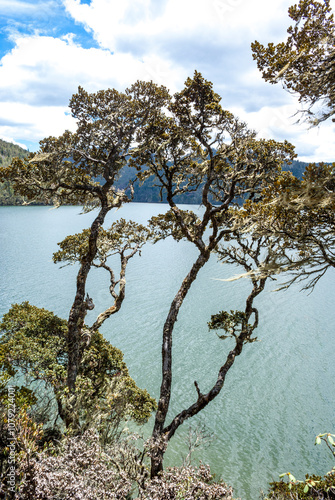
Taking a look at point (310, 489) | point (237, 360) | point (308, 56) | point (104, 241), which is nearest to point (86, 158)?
point (104, 241)

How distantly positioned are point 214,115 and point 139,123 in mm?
3064

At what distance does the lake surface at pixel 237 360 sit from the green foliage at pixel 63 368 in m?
3.08

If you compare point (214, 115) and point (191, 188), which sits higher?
point (214, 115)

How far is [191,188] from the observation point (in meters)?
11.5

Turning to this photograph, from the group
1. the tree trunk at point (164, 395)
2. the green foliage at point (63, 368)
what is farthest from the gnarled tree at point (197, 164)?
the green foliage at point (63, 368)

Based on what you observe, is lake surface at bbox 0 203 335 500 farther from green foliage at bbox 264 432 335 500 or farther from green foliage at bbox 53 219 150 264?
green foliage at bbox 53 219 150 264

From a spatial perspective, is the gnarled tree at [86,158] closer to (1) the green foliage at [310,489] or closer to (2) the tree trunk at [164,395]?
(2) the tree trunk at [164,395]

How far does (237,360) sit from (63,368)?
14.5m

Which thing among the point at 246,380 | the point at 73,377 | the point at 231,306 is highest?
the point at 73,377

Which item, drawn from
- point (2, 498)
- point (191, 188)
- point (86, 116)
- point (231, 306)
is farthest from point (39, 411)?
point (231, 306)

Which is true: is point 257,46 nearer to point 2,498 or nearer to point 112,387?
point 2,498

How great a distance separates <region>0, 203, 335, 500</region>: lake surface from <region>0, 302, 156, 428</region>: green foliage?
3084 mm

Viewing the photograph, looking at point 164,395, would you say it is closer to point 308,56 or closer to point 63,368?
point 63,368

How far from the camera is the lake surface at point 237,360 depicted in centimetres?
1355
